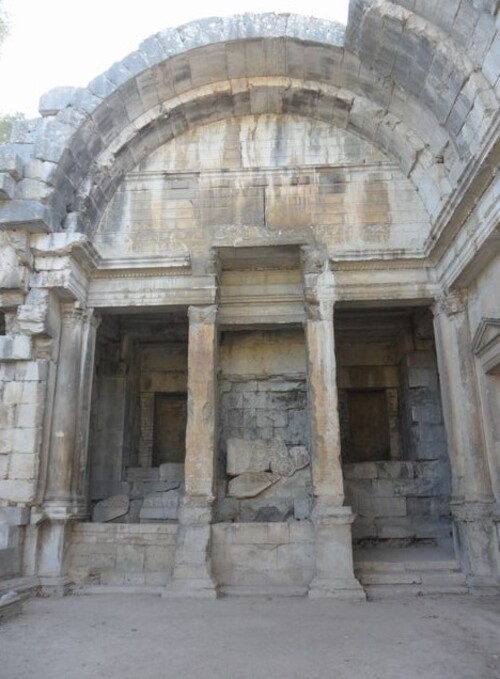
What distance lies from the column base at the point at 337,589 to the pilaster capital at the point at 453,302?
379 centimetres

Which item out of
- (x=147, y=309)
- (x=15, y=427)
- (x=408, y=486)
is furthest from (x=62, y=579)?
(x=408, y=486)

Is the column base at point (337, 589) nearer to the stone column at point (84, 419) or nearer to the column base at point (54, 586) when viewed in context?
the column base at point (54, 586)

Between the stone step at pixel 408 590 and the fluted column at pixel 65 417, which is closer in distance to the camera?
the stone step at pixel 408 590

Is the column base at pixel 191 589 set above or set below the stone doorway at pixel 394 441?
below

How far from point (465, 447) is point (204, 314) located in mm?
3991

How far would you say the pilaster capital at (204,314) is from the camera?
7.84m

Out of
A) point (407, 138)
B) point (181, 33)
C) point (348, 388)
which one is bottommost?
point (348, 388)

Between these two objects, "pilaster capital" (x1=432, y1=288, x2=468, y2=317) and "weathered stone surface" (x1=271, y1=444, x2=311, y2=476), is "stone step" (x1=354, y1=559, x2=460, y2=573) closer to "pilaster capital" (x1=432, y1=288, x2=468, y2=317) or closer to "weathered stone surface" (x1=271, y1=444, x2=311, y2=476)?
"weathered stone surface" (x1=271, y1=444, x2=311, y2=476)

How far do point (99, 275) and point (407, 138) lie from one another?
4.97 meters

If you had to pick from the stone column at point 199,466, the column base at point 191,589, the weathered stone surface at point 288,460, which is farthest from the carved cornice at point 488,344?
the column base at point 191,589

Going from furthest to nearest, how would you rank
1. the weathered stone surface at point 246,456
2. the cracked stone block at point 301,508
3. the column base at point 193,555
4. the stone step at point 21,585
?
the weathered stone surface at point 246,456
the cracked stone block at point 301,508
the column base at point 193,555
the stone step at point 21,585

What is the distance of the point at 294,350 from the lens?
9.70 meters

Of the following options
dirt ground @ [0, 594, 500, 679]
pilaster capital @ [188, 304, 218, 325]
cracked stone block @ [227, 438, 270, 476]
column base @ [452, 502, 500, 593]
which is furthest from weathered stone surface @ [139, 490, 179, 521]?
column base @ [452, 502, 500, 593]

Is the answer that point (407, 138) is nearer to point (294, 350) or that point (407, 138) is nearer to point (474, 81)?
point (474, 81)
